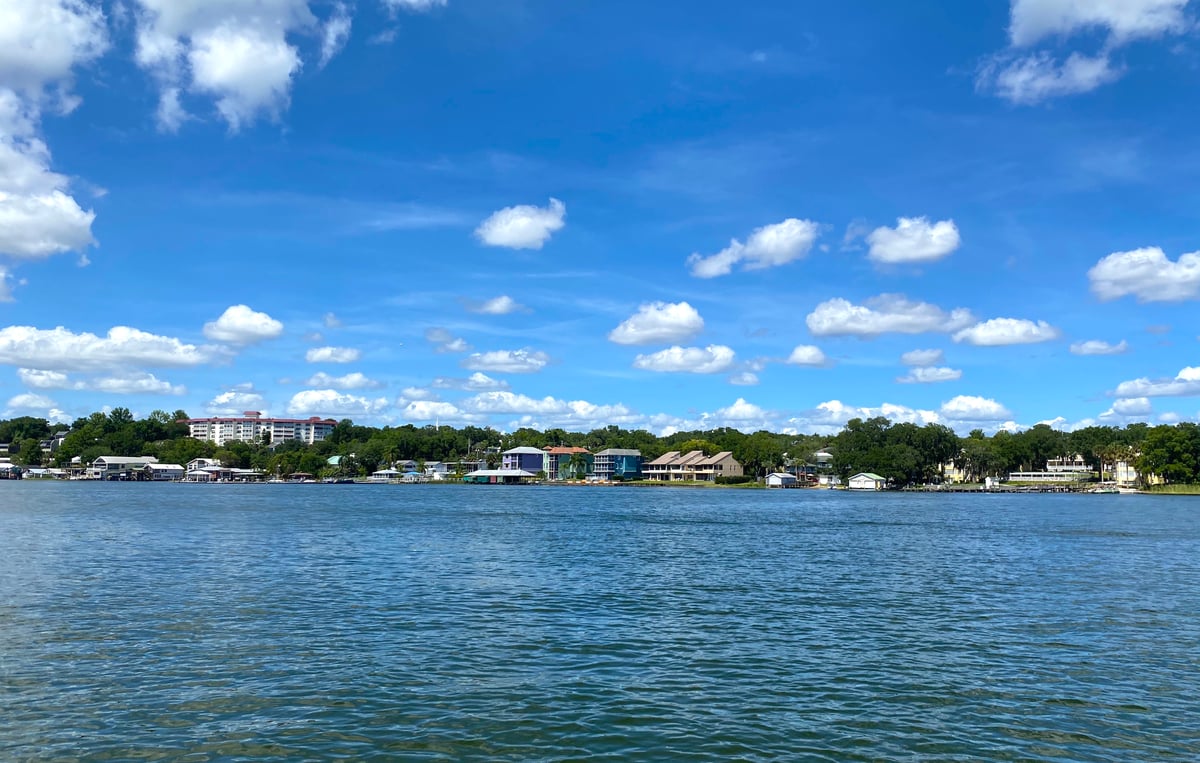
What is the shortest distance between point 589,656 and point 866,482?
17985cm

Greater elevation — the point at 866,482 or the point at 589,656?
the point at 589,656

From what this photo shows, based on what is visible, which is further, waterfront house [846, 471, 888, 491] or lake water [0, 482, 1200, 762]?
waterfront house [846, 471, 888, 491]

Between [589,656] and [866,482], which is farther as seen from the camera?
[866,482]

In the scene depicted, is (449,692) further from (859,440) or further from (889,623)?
(859,440)

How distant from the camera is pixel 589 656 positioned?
20438mm

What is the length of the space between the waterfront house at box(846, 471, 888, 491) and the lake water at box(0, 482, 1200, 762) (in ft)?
491

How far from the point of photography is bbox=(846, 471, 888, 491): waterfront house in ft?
620

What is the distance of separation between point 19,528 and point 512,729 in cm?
5574

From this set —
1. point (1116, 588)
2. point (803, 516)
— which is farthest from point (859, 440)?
point (1116, 588)

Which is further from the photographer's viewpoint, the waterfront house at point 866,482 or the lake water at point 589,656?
the waterfront house at point 866,482

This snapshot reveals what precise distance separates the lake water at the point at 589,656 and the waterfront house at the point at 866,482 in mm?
149678

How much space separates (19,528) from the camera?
5681 centimetres

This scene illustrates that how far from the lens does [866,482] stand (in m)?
190

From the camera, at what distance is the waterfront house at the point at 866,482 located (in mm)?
189125
